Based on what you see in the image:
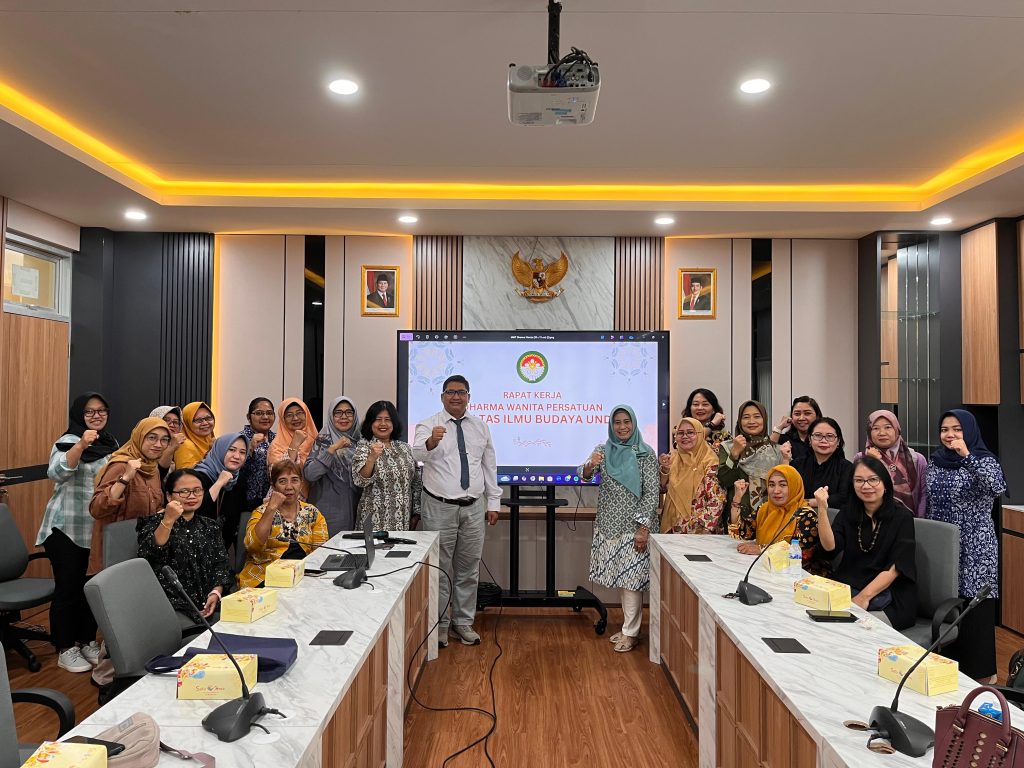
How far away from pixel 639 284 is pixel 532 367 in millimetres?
1143

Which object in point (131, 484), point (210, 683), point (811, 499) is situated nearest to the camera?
point (210, 683)

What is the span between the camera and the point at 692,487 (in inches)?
166

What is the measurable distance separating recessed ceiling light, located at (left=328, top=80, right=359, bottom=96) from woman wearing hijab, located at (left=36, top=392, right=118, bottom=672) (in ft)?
A: 7.47

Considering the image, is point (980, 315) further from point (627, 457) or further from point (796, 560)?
point (796, 560)

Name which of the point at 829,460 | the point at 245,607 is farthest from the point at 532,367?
the point at 245,607

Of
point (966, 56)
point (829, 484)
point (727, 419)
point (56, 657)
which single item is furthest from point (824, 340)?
point (56, 657)

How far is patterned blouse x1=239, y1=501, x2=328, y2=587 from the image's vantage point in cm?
324

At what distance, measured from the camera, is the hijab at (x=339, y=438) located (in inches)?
169

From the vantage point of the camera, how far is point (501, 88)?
3.16 m

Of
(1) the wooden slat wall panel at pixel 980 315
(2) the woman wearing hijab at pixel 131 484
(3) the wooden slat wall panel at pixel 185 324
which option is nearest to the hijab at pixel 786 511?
(1) the wooden slat wall panel at pixel 980 315

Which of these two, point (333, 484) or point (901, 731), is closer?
point (901, 731)

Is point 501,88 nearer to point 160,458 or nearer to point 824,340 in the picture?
point 160,458

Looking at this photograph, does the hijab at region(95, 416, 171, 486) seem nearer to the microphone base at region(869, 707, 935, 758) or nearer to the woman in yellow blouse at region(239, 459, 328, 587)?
the woman in yellow blouse at region(239, 459, 328, 587)

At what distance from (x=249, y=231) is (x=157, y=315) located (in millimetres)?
968
